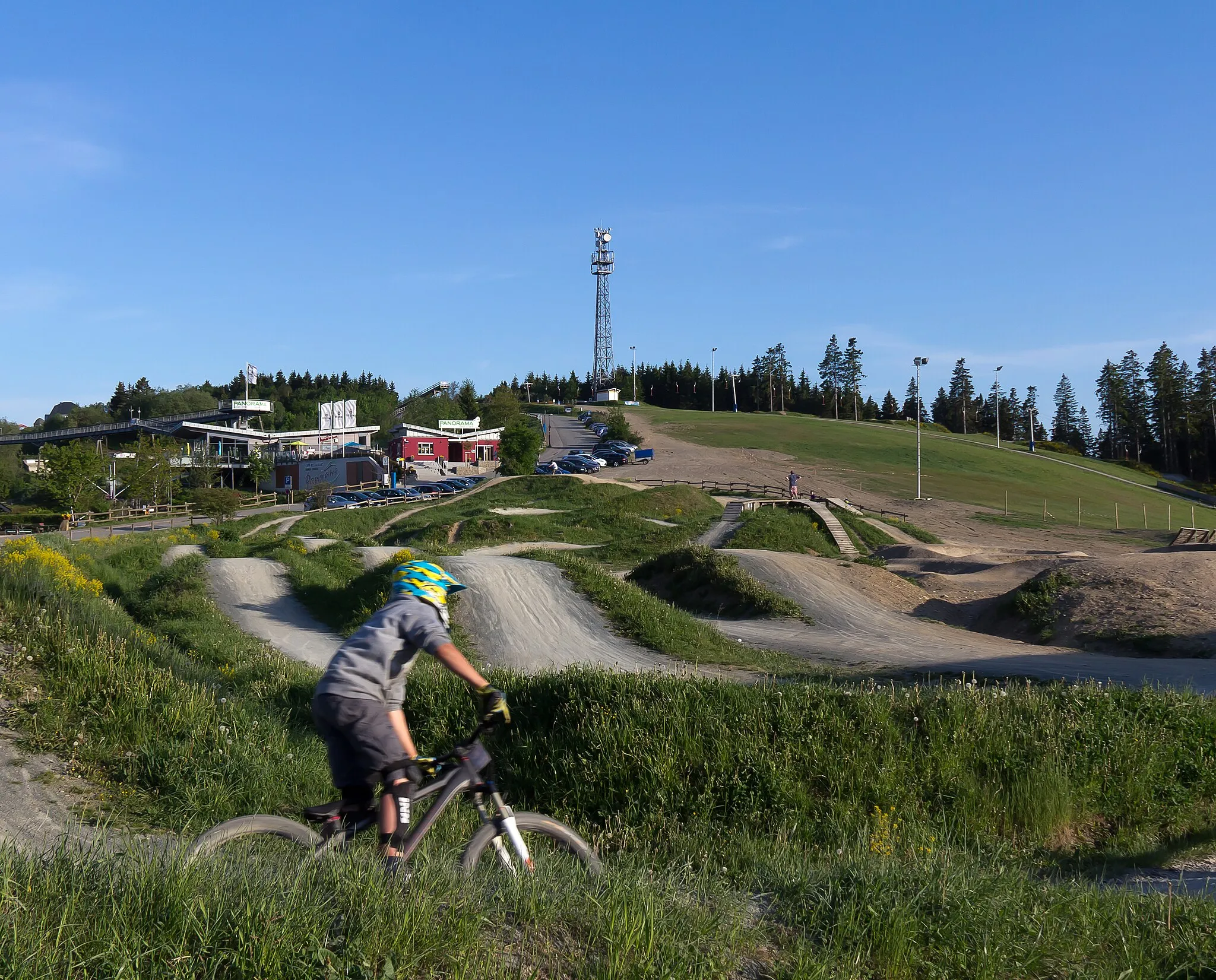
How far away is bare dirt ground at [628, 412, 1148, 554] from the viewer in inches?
1885

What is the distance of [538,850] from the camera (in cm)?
454

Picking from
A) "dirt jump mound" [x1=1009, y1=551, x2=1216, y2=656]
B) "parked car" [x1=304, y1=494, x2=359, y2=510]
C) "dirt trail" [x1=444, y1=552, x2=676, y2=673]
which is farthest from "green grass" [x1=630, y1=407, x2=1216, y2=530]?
"dirt trail" [x1=444, y1=552, x2=676, y2=673]

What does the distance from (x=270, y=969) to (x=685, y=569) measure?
957 inches

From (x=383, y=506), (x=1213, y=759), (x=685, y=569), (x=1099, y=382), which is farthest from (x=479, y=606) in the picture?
(x=1099, y=382)

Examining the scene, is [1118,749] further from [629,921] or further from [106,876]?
[106,876]

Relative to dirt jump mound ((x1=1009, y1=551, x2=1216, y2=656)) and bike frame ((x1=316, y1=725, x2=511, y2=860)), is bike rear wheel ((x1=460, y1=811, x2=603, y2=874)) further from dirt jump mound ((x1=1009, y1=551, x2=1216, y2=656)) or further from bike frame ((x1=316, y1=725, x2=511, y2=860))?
dirt jump mound ((x1=1009, y1=551, x2=1216, y2=656))

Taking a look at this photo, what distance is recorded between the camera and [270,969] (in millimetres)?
3262

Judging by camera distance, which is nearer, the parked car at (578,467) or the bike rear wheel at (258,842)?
the bike rear wheel at (258,842)

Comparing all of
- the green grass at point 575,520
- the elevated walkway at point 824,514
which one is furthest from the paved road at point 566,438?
the elevated walkway at point 824,514

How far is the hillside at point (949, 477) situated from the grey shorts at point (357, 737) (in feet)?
162

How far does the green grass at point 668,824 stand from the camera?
3551mm

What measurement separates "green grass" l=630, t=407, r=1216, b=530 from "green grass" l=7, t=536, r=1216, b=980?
54.8m

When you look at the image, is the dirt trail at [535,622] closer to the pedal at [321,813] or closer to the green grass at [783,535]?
the pedal at [321,813]

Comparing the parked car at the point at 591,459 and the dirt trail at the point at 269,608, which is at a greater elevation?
the parked car at the point at 591,459
